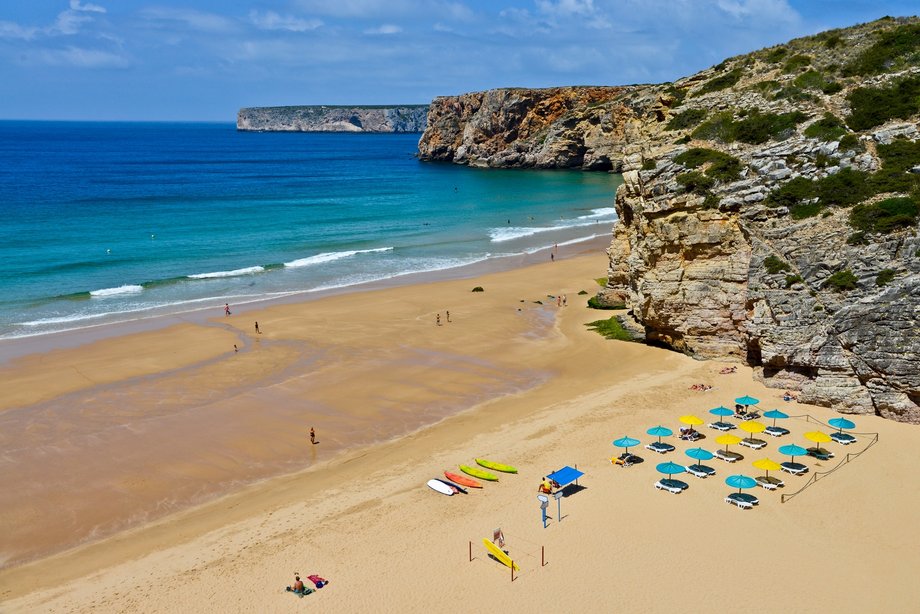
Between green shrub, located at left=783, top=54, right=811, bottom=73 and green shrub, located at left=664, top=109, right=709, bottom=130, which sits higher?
green shrub, located at left=783, top=54, right=811, bottom=73

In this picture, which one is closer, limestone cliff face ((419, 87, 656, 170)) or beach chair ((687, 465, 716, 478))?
beach chair ((687, 465, 716, 478))

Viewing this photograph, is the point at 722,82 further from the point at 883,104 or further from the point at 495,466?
the point at 495,466

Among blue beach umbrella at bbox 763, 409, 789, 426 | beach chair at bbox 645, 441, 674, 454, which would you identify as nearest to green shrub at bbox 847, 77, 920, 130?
blue beach umbrella at bbox 763, 409, 789, 426

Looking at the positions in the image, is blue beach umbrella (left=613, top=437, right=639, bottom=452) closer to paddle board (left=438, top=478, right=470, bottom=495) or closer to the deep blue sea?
paddle board (left=438, top=478, right=470, bottom=495)

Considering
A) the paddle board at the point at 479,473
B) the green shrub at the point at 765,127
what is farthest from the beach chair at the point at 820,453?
the green shrub at the point at 765,127

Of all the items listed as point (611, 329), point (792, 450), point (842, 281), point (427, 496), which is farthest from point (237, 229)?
point (792, 450)

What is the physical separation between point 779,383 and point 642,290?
6536mm

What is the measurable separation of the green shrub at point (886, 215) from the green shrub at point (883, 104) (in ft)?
16.6

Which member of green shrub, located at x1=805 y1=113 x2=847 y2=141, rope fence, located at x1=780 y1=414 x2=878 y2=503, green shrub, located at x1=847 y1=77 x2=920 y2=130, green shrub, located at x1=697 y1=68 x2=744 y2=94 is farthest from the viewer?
green shrub, located at x1=697 y1=68 x2=744 y2=94

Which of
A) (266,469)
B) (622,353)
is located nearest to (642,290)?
(622,353)

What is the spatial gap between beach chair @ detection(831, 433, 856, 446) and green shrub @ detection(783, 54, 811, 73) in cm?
1781

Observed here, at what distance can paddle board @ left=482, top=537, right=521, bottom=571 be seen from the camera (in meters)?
16.1

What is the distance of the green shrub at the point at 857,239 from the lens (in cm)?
2373

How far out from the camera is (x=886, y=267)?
22984 millimetres
